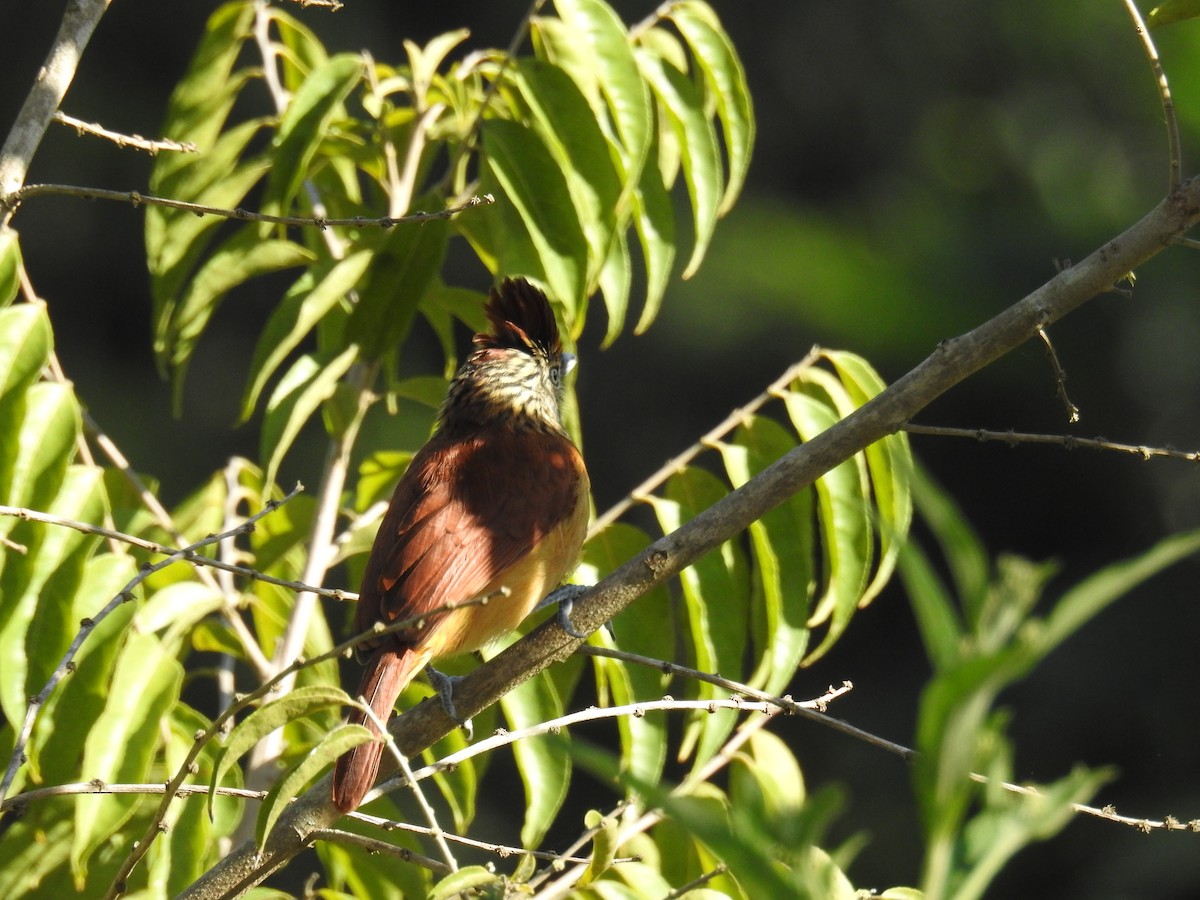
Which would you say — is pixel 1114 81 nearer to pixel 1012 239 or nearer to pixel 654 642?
pixel 1012 239

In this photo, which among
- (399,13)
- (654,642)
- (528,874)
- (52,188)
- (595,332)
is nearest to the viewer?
(528,874)

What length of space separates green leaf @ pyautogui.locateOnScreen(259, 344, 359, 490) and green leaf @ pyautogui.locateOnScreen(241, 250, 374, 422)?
41 mm

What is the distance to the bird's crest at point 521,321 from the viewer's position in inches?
123

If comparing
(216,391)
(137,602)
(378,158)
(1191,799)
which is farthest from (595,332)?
(137,602)

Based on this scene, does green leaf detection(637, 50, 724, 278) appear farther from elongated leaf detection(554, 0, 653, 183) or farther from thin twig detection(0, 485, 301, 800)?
thin twig detection(0, 485, 301, 800)

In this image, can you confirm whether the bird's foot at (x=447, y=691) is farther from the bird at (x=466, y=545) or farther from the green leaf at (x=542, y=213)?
the green leaf at (x=542, y=213)

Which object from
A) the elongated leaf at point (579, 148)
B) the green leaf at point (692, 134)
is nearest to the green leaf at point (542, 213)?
the elongated leaf at point (579, 148)

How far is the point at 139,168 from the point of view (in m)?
8.73

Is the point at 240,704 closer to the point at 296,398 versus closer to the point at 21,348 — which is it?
the point at 21,348

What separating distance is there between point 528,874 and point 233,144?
5.32 ft

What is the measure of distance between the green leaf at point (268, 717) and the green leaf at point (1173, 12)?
4.40ft

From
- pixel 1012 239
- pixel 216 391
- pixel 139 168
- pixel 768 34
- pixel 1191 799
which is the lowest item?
pixel 1191 799

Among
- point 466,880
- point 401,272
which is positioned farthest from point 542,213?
point 466,880

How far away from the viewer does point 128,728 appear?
6.36 feet
